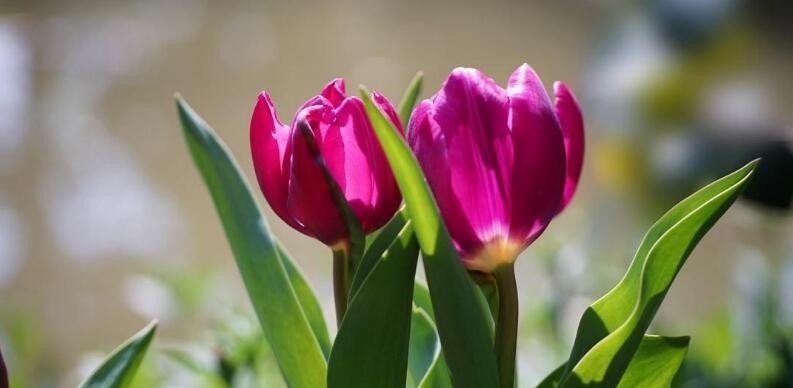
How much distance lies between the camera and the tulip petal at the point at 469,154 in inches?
8.6

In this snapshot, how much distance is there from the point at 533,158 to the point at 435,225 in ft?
0.13

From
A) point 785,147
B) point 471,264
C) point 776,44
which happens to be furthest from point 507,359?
point 776,44

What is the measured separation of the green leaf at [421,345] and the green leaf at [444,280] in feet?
0.23

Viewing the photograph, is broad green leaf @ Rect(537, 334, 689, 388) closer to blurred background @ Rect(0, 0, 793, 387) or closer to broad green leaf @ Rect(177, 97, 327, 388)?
broad green leaf @ Rect(177, 97, 327, 388)

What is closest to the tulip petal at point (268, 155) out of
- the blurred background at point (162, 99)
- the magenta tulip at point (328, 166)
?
the magenta tulip at point (328, 166)

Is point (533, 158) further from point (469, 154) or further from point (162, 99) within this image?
point (162, 99)

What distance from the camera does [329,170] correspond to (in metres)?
0.22

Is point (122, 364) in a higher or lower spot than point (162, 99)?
lower

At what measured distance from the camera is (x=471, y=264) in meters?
0.23

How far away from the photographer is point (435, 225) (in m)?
0.20

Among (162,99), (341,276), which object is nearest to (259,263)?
(341,276)

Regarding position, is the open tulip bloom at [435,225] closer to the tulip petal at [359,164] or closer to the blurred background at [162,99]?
the tulip petal at [359,164]

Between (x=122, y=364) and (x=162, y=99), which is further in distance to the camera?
(x=162, y=99)

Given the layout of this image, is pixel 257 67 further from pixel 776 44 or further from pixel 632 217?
pixel 632 217
